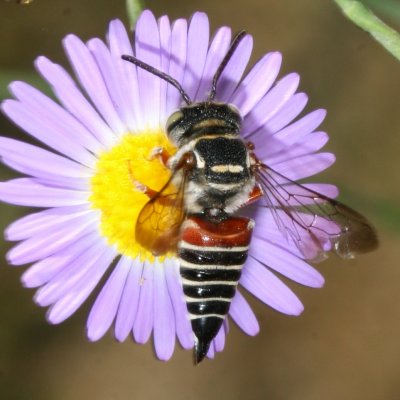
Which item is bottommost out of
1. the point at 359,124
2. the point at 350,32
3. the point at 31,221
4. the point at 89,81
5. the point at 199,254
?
the point at 199,254

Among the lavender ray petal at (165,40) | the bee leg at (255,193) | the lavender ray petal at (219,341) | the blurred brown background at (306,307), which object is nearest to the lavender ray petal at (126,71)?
the lavender ray petal at (165,40)

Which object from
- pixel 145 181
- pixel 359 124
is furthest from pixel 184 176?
pixel 359 124

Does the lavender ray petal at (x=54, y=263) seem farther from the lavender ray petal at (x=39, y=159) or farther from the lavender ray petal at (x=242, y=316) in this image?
the lavender ray petal at (x=242, y=316)

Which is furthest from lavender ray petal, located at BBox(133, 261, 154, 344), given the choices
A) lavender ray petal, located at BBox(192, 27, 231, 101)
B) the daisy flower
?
lavender ray petal, located at BBox(192, 27, 231, 101)

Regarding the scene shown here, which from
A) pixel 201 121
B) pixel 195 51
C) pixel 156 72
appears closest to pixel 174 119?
pixel 201 121

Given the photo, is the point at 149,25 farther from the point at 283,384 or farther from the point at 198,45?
the point at 283,384
